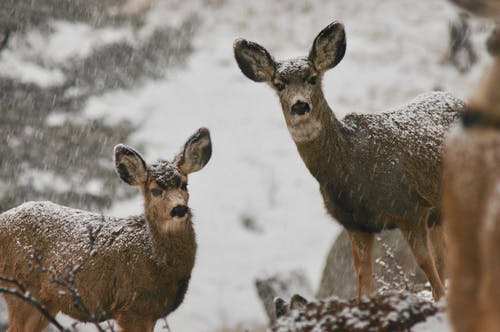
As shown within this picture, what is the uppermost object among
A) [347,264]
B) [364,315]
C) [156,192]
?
[156,192]

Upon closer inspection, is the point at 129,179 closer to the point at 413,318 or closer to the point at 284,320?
A: the point at 284,320

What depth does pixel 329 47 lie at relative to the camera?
646cm

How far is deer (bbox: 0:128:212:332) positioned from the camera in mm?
6109

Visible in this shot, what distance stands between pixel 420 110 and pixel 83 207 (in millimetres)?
6792

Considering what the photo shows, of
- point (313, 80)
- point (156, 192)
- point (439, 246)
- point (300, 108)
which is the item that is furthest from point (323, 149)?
point (439, 246)

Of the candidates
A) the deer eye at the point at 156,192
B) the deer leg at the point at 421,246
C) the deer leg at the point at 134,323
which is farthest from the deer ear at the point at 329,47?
the deer leg at the point at 134,323

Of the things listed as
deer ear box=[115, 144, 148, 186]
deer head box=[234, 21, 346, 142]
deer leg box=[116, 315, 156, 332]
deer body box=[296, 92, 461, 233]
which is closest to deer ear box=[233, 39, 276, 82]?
deer head box=[234, 21, 346, 142]

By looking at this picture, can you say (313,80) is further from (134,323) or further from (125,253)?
(134,323)

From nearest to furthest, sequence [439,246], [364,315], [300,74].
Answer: [364,315] < [300,74] < [439,246]

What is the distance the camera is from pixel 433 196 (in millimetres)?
6172

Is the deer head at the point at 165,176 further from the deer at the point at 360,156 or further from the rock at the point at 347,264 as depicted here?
the rock at the point at 347,264

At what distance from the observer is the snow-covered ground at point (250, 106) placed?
49.3 feet

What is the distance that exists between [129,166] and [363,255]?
78.4 inches

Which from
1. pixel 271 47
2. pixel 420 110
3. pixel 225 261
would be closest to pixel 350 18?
pixel 271 47
